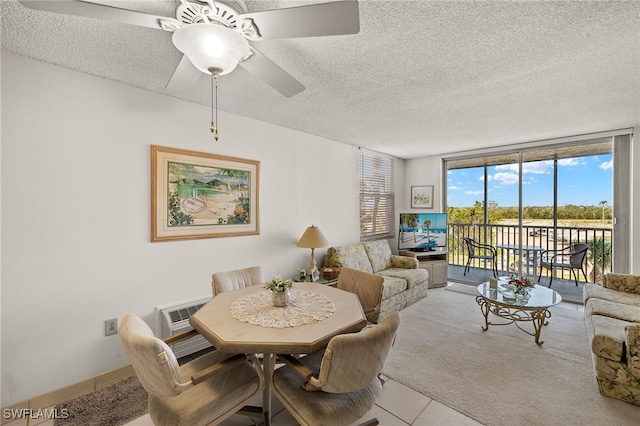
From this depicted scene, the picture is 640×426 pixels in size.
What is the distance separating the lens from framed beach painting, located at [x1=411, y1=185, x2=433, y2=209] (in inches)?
209

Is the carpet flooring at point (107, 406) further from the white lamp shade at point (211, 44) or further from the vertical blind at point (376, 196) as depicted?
the vertical blind at point (376, 196)

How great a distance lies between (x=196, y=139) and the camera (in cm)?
266

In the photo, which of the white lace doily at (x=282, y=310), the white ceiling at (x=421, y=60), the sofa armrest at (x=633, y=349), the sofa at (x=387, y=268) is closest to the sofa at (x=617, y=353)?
the sofa armrest at (x=633, y=349)

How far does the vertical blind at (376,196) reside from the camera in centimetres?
474

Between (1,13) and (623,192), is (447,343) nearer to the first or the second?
(623,192)

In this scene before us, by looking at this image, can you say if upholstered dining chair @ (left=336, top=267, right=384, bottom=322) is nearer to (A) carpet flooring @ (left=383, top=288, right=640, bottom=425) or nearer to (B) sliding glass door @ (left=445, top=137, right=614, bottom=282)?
(A) carpet flooring @ (left=383, top=288, right=640, bottom=425)

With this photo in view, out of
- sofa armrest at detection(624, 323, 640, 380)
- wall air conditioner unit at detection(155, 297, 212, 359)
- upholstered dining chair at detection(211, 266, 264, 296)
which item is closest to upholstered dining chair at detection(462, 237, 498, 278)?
sofa armrest at detection(624, 323, 640, 380)

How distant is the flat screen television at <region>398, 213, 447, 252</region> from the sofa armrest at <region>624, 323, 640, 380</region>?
3.03 metres

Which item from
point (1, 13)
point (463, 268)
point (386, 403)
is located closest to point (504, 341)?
point (386, 403)

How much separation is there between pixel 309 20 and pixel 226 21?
1.58ft

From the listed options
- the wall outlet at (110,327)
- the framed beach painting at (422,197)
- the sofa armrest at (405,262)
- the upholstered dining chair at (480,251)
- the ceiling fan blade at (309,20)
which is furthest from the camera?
the upholstered dining chair at (480,251)

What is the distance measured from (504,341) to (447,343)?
2.07 ft

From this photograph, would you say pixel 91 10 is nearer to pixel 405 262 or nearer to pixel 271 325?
pixel 271 325

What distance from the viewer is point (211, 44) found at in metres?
1.17
